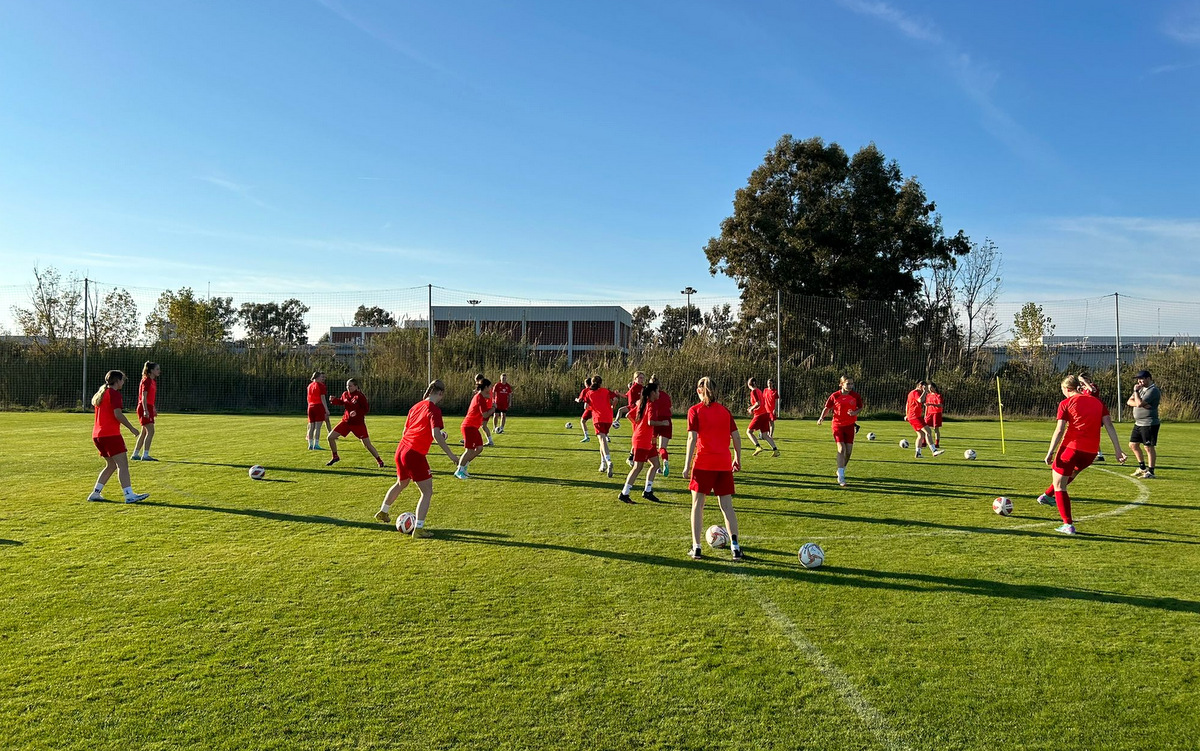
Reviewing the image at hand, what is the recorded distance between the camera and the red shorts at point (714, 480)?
7.61 metres

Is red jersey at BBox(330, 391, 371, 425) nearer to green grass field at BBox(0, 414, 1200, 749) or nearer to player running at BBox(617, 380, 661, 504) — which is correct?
green grass field at BBox(0, 414, 1200, 749)

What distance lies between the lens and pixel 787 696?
4.49m

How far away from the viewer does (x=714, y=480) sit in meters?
7.63

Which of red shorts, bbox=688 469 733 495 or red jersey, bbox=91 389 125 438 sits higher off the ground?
red jersey, bbox=91 389 125 438

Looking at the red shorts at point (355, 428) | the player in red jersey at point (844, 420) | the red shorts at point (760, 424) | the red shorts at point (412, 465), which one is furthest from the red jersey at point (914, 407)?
the red shorts at point (412, 465)

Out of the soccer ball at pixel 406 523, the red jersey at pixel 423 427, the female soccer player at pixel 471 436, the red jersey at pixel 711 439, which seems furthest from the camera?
the female soccer player at pixel 471 436

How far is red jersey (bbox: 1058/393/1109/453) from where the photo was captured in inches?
356

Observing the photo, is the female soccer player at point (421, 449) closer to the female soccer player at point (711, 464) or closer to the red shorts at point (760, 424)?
the female soccer player at point (711, 464)

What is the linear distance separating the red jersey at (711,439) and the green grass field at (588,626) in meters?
1.02

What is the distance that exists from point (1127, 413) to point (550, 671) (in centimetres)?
3236

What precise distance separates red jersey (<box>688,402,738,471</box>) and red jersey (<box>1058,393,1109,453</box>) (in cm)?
446

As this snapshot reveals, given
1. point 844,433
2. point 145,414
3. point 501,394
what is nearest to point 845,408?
point 844,433

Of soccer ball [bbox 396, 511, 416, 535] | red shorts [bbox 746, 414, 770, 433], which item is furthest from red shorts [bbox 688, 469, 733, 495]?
red shorts [bbox 746, 414, 770, 433]

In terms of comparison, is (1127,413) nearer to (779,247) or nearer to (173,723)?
(779,247)
